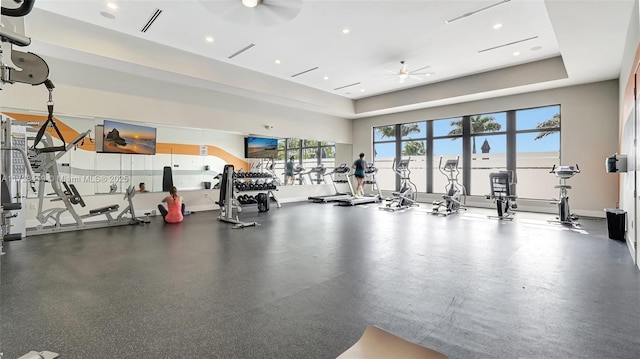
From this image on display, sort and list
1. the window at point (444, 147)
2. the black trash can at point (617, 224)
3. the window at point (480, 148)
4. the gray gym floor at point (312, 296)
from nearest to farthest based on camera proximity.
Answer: the gray gym floor at point (312, 296) < the black trash can at point (617, 224) < the window at point (480, 148) < the window at point (444, 147)

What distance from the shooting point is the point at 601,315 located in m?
2.35

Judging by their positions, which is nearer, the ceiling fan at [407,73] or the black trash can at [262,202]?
the ceiling fan at [407,73]

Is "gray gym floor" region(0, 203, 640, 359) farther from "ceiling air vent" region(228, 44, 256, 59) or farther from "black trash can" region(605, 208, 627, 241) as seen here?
"ceiling air vent" region(228, 44, 256, 59)

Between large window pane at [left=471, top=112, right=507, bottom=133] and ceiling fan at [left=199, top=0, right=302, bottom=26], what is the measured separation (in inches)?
293

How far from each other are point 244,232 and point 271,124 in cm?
525

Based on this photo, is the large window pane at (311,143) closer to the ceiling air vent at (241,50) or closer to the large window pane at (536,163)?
the ceiling air vent at (241,50)

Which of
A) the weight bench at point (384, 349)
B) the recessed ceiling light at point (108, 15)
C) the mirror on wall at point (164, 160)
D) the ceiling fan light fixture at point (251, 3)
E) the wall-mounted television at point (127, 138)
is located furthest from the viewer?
the wall-mounted television at point (127, 138)

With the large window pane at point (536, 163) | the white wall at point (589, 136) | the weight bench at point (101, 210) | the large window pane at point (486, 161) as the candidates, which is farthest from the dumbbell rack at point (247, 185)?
the white wall at point (589, 136)

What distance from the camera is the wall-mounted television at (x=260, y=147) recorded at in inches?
381

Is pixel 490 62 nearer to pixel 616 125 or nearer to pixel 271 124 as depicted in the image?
pixel 616 125

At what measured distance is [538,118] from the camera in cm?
855

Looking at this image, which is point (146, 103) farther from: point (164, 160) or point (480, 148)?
point (480, 148)

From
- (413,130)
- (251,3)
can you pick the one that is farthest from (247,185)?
(413,130)

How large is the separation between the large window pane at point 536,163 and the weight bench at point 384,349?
A: 8.91 meters
